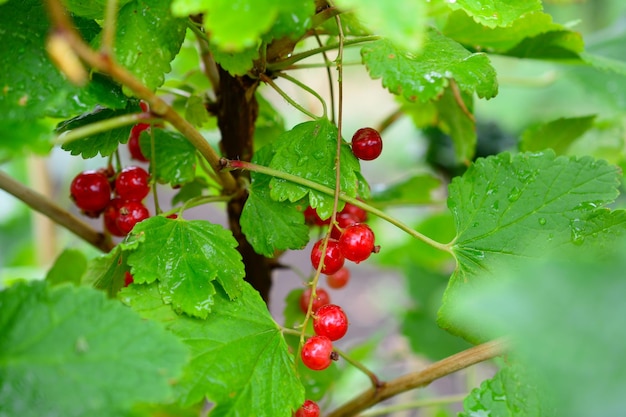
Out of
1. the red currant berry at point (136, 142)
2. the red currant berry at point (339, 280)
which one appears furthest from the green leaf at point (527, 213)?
the red currant berry at point (136, 142)

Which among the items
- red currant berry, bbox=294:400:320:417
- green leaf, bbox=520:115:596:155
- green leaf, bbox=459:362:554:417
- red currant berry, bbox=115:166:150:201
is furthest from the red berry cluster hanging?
green leaf, bbox=520:115:596:155

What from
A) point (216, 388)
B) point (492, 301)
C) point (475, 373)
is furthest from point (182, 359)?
point (475, 373)

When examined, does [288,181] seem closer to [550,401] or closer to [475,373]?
[550,401]

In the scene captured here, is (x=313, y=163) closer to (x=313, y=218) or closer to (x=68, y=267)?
(x=313, y=218)

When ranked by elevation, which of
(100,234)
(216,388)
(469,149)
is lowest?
(216,388)

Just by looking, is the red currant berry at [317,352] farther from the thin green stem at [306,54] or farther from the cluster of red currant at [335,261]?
the thin green stem at [306,54]

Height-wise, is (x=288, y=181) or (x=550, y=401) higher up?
(x=288, y=181)

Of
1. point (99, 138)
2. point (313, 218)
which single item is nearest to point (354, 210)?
point (313, 218)
